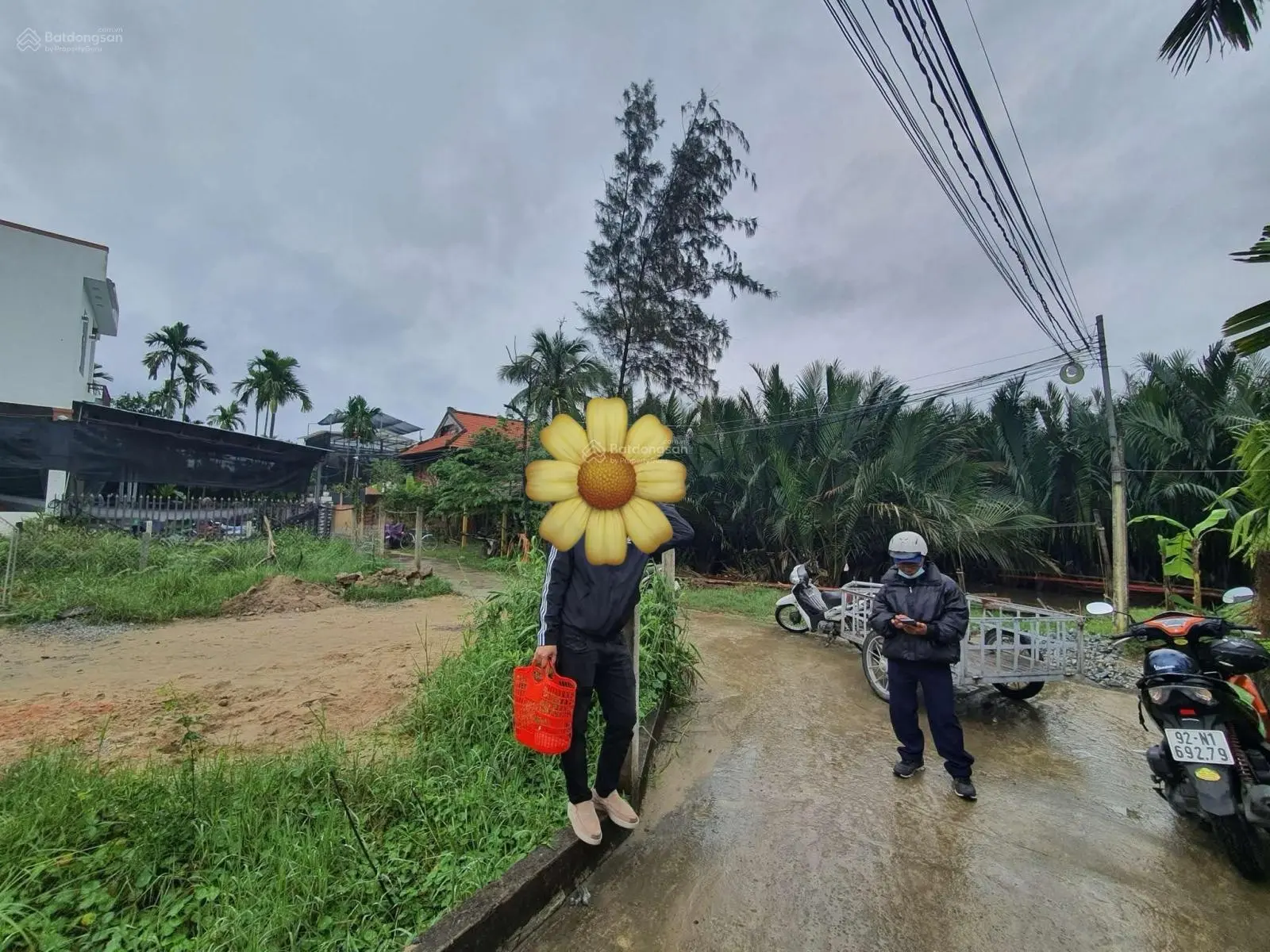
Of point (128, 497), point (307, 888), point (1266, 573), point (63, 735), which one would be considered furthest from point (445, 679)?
point (128, 497)

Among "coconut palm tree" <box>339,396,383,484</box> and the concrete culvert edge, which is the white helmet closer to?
the concrete culvert edge

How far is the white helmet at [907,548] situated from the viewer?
3.05 metres

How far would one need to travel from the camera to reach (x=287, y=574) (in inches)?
344

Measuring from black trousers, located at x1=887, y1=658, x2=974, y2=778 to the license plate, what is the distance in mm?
814

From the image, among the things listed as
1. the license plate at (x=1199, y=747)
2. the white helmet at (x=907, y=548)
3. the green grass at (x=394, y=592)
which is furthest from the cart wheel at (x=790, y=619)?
the green grass at (x=394, y=592)

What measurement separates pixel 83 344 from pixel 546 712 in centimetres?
1997

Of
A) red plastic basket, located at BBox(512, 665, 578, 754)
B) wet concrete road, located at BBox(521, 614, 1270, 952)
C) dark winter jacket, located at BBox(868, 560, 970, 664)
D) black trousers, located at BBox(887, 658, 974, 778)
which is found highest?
dark winter jacket, located at BBox(868, 560, 970, 664)

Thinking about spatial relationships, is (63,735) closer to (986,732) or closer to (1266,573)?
(986,732)

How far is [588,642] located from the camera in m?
2.20

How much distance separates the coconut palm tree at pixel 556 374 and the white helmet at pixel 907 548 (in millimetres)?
10972

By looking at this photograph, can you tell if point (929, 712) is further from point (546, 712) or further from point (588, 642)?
point (546, 712)

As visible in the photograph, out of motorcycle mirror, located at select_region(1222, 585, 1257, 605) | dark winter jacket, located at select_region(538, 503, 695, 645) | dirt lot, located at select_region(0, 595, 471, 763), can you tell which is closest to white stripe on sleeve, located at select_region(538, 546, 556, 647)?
dark winter jacket, located at select_region(538, 503, 695, 645)

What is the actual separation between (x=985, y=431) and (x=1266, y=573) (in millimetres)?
10307

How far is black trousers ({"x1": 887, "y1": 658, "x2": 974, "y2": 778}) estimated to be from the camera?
2.91 metres
